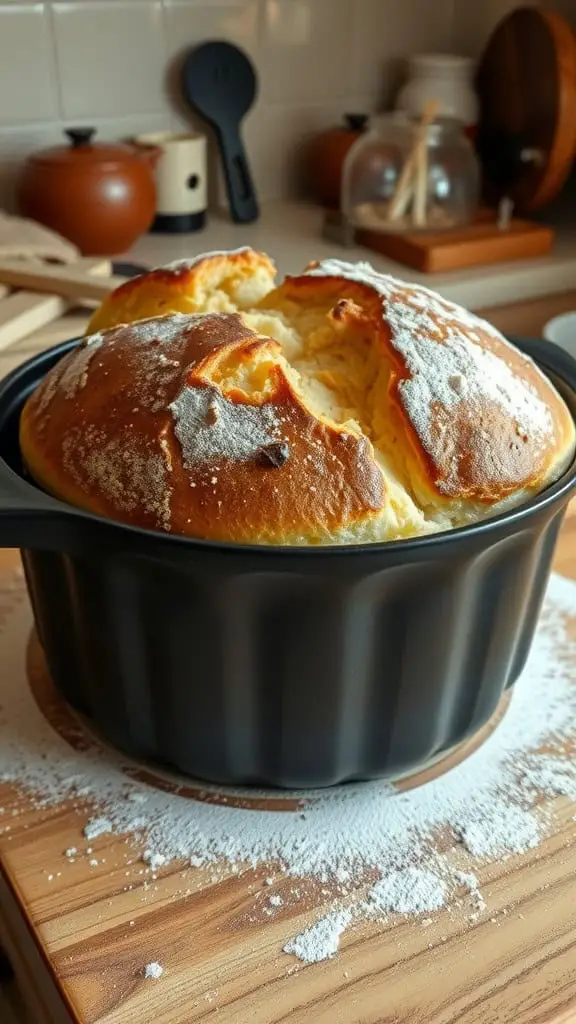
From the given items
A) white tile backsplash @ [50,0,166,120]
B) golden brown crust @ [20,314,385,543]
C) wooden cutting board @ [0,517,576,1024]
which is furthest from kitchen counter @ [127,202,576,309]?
wooden cutting board @ [0,517,576,1024]

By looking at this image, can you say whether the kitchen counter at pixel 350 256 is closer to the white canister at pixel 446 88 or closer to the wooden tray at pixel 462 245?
the wooden tray at pixel 462 245

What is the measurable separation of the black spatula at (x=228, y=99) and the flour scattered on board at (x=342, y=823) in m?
1.34

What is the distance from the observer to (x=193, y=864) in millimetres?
516

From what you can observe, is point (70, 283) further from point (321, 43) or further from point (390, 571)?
point (321, 43)

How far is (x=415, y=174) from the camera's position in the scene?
159cm

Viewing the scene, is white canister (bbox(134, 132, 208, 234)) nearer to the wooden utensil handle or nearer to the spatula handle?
the spatula handle

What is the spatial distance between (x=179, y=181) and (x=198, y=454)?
52.8 inches

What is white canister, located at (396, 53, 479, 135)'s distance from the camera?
1.77 m

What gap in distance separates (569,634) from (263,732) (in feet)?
0.99

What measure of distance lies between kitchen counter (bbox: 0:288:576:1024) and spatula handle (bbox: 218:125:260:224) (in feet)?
4.68

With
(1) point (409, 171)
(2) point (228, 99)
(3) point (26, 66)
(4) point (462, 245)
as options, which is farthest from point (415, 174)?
(3) point (26, 66)

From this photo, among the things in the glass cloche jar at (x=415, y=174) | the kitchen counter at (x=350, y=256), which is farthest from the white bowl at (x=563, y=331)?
the glass cloche jar at (x=415, y=174)

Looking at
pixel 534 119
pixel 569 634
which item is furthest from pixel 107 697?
pixel 534 119

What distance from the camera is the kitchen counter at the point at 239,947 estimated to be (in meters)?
0.44
